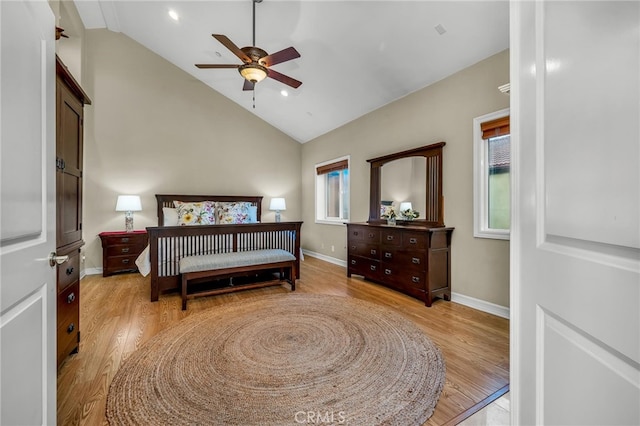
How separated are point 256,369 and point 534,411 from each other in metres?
1.57

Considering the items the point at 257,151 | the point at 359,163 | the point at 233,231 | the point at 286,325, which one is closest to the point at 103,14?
the point at 257,151

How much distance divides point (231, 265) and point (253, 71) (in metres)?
2.11

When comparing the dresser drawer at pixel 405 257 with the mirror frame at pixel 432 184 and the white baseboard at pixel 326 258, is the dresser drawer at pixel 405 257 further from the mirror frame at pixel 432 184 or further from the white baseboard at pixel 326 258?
the white baseboard at pixel 326 258

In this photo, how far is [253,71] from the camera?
2.81 metres

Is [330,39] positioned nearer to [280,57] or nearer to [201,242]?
[280,57]

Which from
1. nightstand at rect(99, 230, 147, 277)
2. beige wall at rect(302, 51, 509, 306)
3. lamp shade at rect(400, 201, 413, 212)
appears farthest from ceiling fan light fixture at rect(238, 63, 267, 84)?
nightstand at rect(99, 230, 147, 277)

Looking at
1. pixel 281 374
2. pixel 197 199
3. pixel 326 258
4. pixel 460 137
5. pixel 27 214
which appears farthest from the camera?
pixel 326 258

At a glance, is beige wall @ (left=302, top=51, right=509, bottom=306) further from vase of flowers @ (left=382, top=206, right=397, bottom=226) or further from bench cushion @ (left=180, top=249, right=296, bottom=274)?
bench cushion @ (left=180, top=249, right=296, bottom=274)

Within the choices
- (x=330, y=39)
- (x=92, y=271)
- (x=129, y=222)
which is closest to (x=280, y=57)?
(x=330, y=39)

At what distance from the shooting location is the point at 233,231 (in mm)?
3572

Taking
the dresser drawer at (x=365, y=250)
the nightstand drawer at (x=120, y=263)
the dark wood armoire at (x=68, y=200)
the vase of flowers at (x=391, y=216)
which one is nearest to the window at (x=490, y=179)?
the vase of flowers at (x=391, y=216)

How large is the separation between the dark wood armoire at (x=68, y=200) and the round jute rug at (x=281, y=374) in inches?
18.6

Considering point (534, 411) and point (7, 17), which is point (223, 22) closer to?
point (7, 17)

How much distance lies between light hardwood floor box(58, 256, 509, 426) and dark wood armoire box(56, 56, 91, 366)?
261 mm
